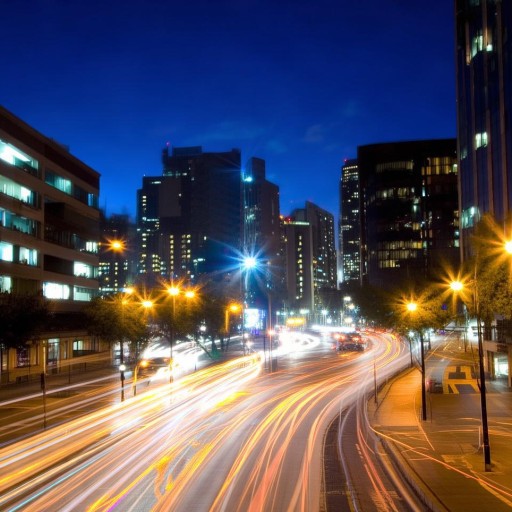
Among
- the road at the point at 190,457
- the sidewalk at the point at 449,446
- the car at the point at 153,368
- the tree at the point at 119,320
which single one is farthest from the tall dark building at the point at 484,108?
the tree at the point at 119,320

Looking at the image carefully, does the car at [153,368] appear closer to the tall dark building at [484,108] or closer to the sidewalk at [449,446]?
the sidewalk at [449,446]

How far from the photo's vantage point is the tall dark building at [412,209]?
15112 centimetres

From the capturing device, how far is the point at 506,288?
82.0ft

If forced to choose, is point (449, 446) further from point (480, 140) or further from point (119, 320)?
point (119, 320)

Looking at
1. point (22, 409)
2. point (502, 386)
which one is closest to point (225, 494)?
point (22, 409)

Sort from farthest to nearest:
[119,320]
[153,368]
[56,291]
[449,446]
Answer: [56,291], [153,368], [119,320], [449,446]

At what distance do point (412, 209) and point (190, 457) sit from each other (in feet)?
454

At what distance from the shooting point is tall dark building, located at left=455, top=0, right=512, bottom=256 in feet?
164

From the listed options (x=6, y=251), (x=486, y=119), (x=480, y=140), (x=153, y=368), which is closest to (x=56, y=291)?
(x=6, y=251)

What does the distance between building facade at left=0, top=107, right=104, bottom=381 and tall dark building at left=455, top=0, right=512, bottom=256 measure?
39.9 meters

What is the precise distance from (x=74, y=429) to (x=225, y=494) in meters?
13.8

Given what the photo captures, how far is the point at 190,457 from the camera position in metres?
22.0

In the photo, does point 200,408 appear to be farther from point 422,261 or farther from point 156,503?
point 422,261

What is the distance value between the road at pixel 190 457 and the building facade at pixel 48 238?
67.0 ft
